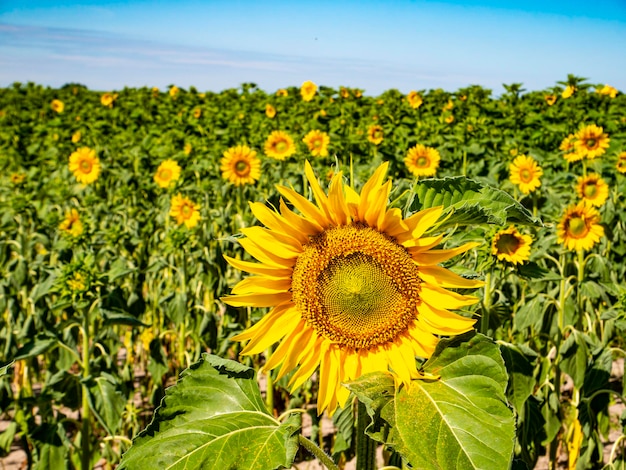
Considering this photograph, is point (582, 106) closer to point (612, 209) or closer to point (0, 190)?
point (612, 209)

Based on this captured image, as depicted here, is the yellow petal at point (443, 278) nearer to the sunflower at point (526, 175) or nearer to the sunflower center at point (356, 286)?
the sunflower center at point (356, 286)

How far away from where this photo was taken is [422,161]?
6551 millimetres

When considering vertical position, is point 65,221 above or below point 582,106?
below

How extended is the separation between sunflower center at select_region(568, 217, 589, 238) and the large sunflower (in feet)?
8.81

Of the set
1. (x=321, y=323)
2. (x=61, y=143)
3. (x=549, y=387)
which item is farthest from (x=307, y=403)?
(x=61, y=143)

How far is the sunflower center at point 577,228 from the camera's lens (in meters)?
3.77

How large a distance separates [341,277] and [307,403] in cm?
270

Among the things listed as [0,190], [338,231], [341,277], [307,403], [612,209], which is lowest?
[307,403]

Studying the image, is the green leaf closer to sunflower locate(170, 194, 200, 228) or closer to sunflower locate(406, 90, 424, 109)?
sunflower locate(170, 194, 200, 228)

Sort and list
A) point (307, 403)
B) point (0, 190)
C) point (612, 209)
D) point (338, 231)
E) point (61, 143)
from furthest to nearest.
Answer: point (61, 143) < point (0, 190) < point (612, 209) < point (307, 403) < point (338, 231)

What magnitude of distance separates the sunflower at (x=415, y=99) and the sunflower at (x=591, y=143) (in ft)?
19.3

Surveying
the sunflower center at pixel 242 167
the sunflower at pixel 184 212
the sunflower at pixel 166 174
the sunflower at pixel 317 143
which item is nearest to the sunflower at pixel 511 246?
the sunflower at pixel 184 212

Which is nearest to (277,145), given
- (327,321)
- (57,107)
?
(327,321)

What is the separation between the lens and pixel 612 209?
4895 mm
